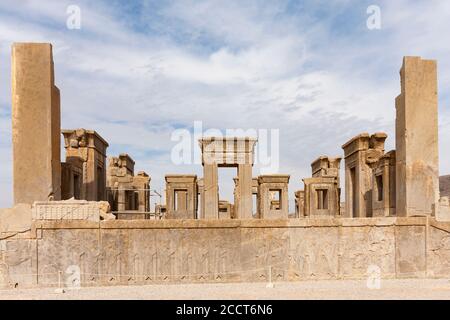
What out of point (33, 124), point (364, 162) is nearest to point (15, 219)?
point (33, 124)

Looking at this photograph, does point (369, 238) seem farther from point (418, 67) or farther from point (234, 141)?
point (234, 141)

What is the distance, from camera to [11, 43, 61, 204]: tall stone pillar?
967 cm

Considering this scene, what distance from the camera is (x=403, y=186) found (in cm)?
1110

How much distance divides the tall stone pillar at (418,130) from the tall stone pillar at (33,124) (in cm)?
947

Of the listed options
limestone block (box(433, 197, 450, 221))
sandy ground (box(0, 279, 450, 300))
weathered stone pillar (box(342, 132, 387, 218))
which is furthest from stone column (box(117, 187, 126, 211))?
limestone block (box(433, 197, 450, 221))

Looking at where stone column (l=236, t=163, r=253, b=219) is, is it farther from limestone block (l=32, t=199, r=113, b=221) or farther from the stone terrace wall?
limestone block (l=32, t=199, r=113, b=221)

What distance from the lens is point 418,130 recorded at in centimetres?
1103

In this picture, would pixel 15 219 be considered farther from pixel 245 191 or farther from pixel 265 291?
pixel 245 191

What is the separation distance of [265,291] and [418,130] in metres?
6.83

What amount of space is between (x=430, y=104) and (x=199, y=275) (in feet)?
26.0

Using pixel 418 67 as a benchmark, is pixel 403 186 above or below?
below

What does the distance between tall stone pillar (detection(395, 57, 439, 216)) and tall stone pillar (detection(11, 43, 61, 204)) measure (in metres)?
9.47

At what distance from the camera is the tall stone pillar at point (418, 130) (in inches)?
430

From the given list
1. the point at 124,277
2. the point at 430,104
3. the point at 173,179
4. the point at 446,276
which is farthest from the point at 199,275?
the point at 173,179
